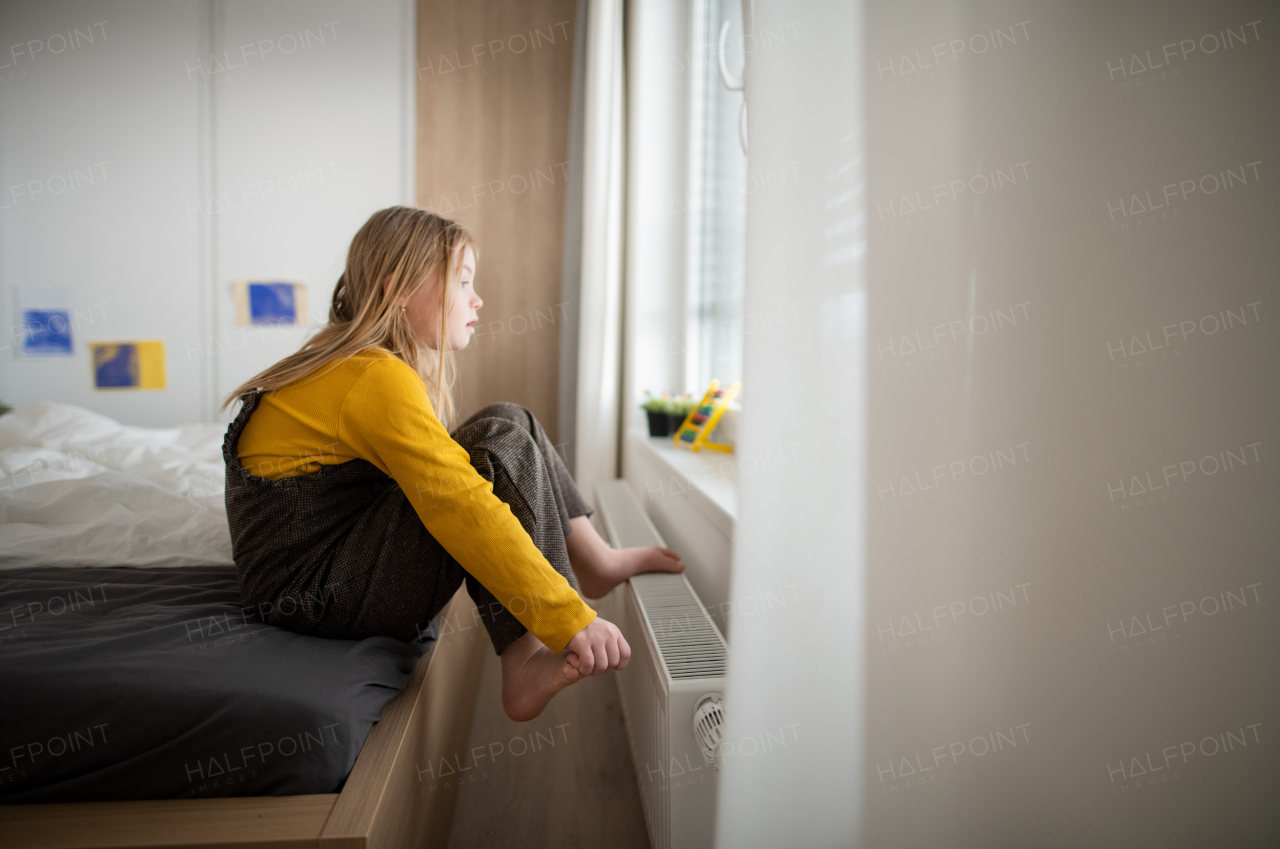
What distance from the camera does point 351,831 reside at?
1.98 feet

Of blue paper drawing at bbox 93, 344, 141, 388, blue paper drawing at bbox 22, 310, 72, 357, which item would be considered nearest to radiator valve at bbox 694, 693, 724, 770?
blue paper drawing at bbox 93, 344, 141, 388

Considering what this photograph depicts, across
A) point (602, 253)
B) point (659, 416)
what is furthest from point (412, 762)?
point (602, 253)

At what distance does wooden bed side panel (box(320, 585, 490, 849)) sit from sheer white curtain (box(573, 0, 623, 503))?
3.90 feet

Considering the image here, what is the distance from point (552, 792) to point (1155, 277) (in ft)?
3.74

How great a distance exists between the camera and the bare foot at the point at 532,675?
2.74 feet

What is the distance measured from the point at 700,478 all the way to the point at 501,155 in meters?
2.40

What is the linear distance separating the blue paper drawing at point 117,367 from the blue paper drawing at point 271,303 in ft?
1.82

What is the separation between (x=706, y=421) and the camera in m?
1.68

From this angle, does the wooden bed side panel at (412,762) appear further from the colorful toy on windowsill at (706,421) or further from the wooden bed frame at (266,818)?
the colorful toy on windowsill at (706,421)

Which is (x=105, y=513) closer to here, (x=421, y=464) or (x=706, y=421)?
(x=421, y=464)

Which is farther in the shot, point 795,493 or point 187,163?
point 187,163

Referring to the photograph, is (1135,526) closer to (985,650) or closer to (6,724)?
(985,650)

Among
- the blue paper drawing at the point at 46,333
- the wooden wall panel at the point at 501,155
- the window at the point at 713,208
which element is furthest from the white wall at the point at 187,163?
the window at the point at 713,208

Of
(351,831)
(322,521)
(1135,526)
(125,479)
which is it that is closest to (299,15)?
(125,479)
